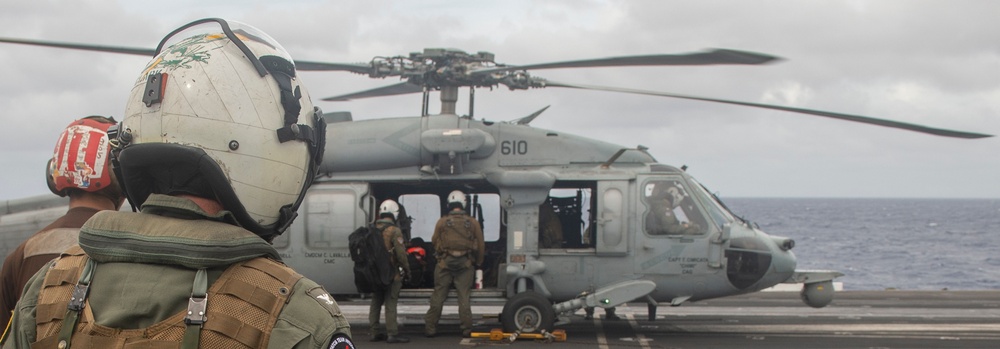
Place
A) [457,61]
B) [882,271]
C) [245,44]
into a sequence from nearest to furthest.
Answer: [245,44] → [457,61] → [882,271]

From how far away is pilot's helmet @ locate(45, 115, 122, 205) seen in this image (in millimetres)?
3512

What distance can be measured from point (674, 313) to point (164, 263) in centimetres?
1350

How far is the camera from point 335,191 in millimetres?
11656

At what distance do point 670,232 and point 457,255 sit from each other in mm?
2375

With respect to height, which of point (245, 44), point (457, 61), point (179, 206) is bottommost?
point (179, 206)

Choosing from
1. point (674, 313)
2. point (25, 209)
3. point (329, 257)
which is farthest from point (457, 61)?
point (674, 313)

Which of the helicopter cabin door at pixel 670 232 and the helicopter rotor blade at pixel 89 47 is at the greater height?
the helicopter rotor blade at pixel 89 47

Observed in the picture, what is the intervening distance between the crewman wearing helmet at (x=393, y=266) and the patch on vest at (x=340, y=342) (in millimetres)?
9042

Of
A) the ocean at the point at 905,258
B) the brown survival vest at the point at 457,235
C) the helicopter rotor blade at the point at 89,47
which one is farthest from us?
the ocean at the point at 905,258

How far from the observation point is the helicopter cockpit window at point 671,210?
11477 mm

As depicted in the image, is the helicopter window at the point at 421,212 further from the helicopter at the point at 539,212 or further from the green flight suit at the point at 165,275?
the green flight suit at the point at 165,275

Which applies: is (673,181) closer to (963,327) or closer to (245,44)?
(963,327)

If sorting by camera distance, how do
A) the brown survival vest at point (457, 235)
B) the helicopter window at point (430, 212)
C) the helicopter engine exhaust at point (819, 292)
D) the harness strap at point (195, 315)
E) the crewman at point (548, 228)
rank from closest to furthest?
the harness strap at point (195, 315)
the brown survival vest at point (457, 235)
the crewman at point (548, 228)
the helicopter engine exhaust at point (819, 292)
the helicopter window at point (430, 212)

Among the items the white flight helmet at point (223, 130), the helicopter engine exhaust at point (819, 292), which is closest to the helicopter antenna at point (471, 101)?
the helicopter engine exhaust at point (819, 292)
